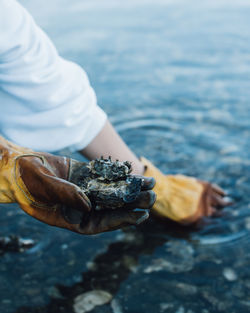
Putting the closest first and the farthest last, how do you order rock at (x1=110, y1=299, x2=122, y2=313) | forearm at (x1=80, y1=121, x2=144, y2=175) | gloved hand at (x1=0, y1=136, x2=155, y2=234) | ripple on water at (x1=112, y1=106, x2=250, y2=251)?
gloved hand at (x1=0, y1=136, x2=155, y2=234), rock at (x1=110, y1=299, x2=122, y2=313), forearm at (x1=80, y1=121, x2=144, y2=175), ripple on water at (x1=112, y1=106, x2=250, y2=251)

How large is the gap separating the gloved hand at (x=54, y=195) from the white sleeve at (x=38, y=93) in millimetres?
590

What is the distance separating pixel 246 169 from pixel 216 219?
74cm

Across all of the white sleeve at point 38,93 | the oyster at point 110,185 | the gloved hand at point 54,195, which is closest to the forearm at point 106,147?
the white sleeve at point 38,93

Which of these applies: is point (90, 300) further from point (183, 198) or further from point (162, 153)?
point (162, 153)

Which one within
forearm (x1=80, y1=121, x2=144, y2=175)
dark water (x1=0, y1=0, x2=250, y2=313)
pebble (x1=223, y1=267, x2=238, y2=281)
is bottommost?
pebble (x1=223, y1=267, x2=238, y2=281)

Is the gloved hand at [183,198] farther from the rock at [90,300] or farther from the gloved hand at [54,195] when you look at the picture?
the gloved hand at [54,195]

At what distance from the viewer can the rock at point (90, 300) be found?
89.4 inches

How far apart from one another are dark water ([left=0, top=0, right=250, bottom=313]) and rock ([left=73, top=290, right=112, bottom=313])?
0.13 feet

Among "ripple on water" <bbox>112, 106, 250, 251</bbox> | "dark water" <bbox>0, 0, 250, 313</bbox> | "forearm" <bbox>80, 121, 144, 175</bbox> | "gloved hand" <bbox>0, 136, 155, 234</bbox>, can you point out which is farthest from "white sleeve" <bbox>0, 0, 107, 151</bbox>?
"ripple on water" <bbox>112, 106, 250, 251</bbox>

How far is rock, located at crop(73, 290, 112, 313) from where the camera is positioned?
2.27m

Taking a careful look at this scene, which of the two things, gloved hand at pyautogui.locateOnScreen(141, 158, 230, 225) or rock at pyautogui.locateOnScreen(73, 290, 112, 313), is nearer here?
rock at pyautogui.locateOnScreen(73, 290, 112, 313)

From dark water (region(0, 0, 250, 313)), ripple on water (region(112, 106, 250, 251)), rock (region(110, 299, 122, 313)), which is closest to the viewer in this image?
rock (region(110, 299, 122, 313))

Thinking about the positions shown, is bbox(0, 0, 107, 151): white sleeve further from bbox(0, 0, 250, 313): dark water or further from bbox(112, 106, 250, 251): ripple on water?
bbox(112, 106, 250, 251): ripple on water

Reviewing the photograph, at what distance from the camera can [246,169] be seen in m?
3.51
